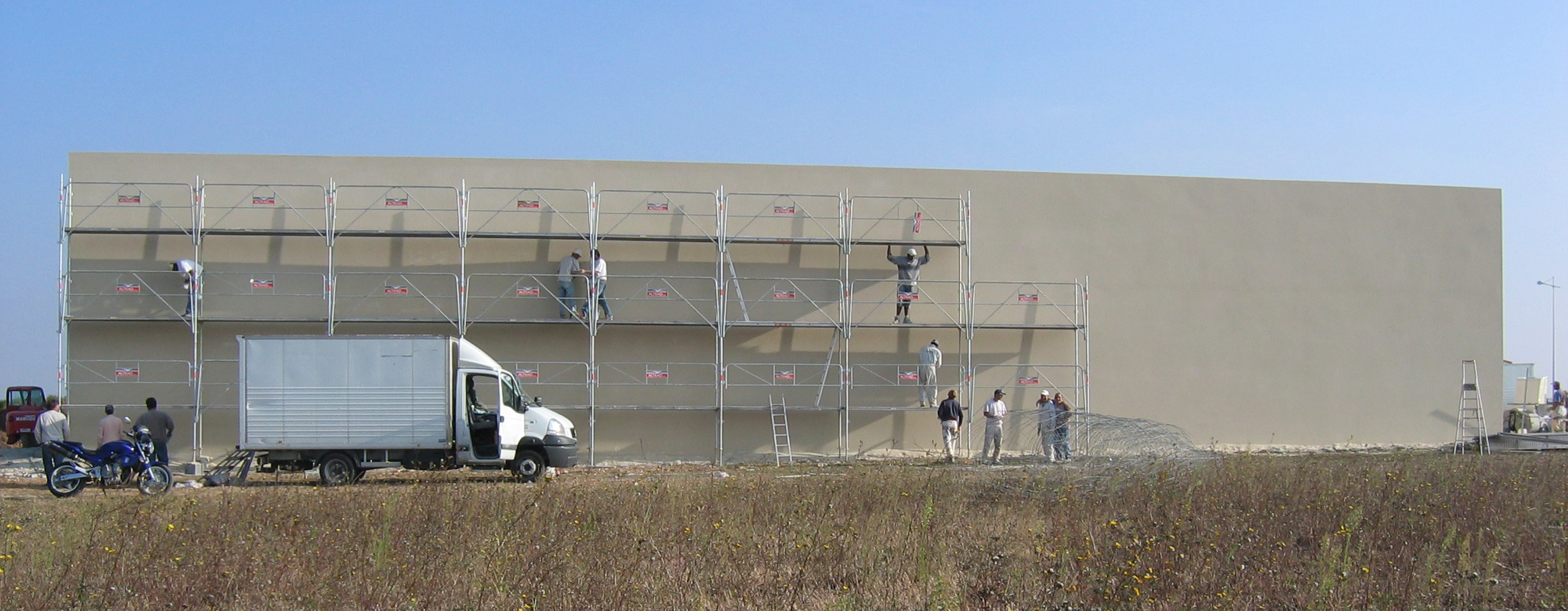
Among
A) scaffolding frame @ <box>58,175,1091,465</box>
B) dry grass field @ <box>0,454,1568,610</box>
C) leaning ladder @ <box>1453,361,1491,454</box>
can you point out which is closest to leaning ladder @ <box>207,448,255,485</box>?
scaffolding frame @ <box>58,175,1091,465</box>

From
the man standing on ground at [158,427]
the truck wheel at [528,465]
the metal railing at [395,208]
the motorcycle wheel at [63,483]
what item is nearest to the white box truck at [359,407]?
the truck wheel at [528,465]

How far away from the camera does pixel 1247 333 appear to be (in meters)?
22.2

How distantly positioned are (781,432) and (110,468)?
10.2 meters

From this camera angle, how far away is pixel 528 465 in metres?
17.0

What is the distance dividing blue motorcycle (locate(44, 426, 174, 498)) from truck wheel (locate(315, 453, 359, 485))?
184cm

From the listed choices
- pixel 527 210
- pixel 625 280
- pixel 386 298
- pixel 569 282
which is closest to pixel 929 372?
pixel 625 280

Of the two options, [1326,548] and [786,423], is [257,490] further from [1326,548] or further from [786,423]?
[1326,548]

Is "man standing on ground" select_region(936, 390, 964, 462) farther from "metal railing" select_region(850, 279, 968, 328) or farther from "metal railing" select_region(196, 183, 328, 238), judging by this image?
"metal railing" select_region(196, 183, 328, 238)

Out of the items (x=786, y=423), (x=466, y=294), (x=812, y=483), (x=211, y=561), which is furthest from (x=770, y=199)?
(x=211, y=561)

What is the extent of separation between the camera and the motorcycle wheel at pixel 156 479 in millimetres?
15094

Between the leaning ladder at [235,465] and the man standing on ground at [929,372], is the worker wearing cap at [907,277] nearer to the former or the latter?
the man standing on ground at [929,372]

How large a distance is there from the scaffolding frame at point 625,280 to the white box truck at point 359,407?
125 inches

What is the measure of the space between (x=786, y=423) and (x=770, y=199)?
3.94 m

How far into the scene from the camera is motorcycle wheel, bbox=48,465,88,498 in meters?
14.9
